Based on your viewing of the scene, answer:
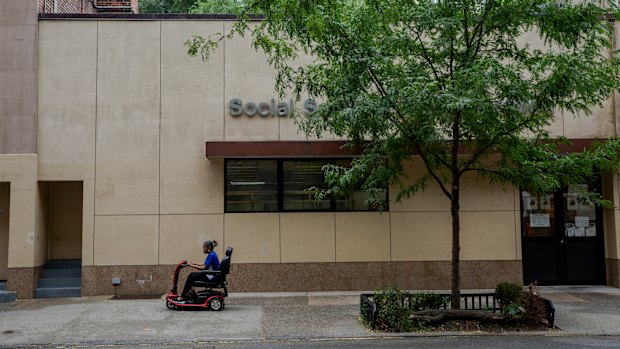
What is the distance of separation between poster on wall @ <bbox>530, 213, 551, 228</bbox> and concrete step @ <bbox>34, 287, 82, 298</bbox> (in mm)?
11233

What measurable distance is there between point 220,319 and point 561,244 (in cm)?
906

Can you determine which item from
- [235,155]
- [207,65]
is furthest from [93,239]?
[207,65]

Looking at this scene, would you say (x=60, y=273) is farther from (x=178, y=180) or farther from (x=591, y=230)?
(x=591, y=230)

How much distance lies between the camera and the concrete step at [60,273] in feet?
46.0

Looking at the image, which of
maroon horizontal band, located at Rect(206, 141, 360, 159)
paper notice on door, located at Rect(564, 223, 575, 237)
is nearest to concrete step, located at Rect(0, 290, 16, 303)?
maroon horizontal band, located at Rect(206, 141, 360, 159)

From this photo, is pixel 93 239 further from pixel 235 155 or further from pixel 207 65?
pixel 207 65

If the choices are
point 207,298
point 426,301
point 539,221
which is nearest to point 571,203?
point 539,221

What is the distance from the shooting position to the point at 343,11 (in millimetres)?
10219

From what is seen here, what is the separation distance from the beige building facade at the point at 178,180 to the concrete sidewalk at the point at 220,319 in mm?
971

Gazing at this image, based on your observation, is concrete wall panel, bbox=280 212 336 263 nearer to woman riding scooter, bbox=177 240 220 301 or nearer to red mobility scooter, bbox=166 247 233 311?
woman riding scooter, bbox=177 240 220 301

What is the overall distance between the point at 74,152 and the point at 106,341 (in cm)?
607

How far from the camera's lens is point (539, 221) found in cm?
1494

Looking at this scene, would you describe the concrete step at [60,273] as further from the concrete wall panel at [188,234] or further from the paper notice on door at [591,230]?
the paper notice on door at [591,230]

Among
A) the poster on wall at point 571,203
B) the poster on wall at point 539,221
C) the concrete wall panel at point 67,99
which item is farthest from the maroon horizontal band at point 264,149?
the poster on wall at point 571,203
